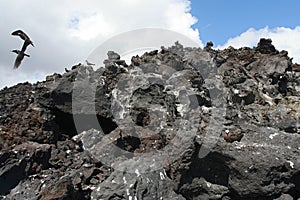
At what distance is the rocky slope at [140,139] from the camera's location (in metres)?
7.93

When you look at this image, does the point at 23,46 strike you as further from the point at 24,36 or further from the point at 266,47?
the point at 266,47

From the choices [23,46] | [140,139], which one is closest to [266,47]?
[140,139]

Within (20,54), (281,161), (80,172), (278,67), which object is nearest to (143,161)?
(80,172)

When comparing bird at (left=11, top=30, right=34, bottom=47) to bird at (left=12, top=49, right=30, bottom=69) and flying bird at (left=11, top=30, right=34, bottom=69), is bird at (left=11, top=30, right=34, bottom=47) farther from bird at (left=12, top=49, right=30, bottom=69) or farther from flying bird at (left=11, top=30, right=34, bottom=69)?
bird at (left=12, top=49, right=30, bottom=69)

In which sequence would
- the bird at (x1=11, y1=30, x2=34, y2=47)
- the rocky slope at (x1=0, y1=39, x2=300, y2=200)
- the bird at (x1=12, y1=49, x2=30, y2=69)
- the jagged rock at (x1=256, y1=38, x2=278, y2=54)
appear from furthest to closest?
the jagged rock at (x1=256, y1=38, x2=278, y2=54), the bird at (x1=12, y1=49, x2=30, y2=69), the bird at (x1=11, y1=30, x2=34, y2=47), the rocky slope at (x1=0, y1=39, x2=300, y2=200)

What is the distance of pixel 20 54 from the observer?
9438 millimetres

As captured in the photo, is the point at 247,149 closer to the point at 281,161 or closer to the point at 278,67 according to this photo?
the point at 281,161

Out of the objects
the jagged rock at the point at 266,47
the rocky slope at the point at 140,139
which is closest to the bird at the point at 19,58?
the rocky slope at the point at 140,139

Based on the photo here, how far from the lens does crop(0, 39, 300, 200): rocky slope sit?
793cm

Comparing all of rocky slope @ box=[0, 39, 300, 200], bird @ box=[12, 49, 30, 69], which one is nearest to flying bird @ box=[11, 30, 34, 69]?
bird @ box=[12, 49, 30, 69]

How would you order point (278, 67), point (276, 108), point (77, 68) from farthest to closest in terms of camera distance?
point (278, 67) < point (276, 108) < point (77, 68)

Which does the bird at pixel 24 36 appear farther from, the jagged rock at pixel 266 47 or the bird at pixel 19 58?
the jagged rock at pixel 266 47

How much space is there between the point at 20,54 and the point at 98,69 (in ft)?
9.43

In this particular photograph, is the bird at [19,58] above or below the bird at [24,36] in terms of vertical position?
below
